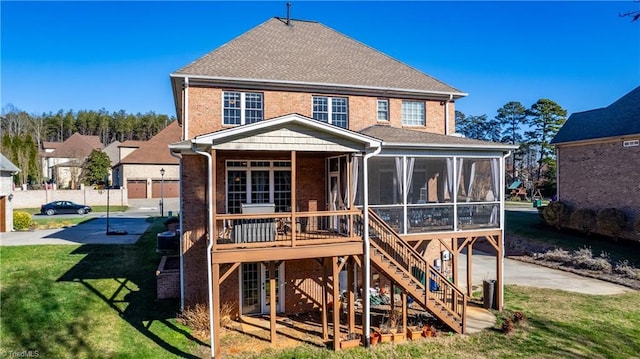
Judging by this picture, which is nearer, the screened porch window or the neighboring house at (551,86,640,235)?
the screened porch window

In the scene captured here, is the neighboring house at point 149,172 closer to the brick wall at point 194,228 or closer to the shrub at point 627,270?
the brick wall at point 194,228

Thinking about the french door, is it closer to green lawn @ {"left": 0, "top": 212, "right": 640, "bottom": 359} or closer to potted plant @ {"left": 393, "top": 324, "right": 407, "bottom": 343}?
green lawn @ {"left": 0, "top": 212, "right": 640, "bottom": 359}

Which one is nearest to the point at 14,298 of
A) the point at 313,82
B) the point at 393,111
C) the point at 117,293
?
the point at 117,293

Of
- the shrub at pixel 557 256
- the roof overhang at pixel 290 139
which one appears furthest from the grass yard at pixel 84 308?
the shrub at pixel 557 256

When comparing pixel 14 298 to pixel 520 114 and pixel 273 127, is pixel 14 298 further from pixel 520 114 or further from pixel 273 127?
pixel 520 114

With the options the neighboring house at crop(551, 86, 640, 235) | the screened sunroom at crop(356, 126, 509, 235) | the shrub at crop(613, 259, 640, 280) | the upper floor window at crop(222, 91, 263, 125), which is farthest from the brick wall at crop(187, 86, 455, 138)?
the neighboring house at crop(551, 86, 640, 235)

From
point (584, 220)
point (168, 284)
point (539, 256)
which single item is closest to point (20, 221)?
Result: point (168, 284)

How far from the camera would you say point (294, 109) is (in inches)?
560

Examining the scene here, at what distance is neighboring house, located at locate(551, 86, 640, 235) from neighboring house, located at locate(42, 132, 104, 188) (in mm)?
56947

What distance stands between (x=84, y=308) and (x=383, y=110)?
1253 centimetres

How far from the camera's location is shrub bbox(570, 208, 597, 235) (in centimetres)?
2332

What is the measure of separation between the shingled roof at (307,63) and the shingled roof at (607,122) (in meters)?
13.9

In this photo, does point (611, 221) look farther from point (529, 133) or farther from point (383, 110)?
point (529, 133)

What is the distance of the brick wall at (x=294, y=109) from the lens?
43.1ft
